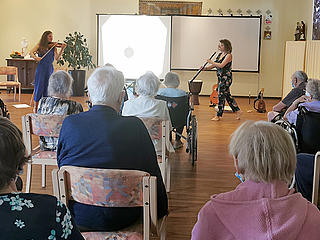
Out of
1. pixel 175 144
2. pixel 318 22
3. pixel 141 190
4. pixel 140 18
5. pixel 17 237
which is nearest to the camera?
pixel 17 237

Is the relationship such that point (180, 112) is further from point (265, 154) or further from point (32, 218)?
point (32, 218)

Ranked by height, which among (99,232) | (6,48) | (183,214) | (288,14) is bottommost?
(183,214)

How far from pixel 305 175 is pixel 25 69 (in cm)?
954

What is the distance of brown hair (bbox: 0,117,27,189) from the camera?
126 centimetres

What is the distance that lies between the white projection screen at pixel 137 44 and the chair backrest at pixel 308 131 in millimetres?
6474

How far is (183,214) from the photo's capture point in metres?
3.52

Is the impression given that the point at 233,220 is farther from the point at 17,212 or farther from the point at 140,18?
the point at 140,18

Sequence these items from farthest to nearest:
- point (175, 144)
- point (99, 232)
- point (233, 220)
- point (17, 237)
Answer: point (175, 144) < point (99, 232) < point (233, 220) < point (17, 237)

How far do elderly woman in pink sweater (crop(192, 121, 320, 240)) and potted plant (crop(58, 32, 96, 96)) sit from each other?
982 centimetres

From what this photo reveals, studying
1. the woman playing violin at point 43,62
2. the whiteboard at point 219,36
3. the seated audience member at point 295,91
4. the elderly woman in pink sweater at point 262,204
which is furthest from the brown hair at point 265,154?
the whiteboard at point 219,36

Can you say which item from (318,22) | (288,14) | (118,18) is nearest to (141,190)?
(318,22)

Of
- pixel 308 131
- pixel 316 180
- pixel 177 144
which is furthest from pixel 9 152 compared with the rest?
pixel 177 144

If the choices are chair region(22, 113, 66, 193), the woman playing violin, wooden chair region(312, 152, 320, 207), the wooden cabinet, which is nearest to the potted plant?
the wooden cabinet

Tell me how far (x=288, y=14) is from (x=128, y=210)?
1049cm
